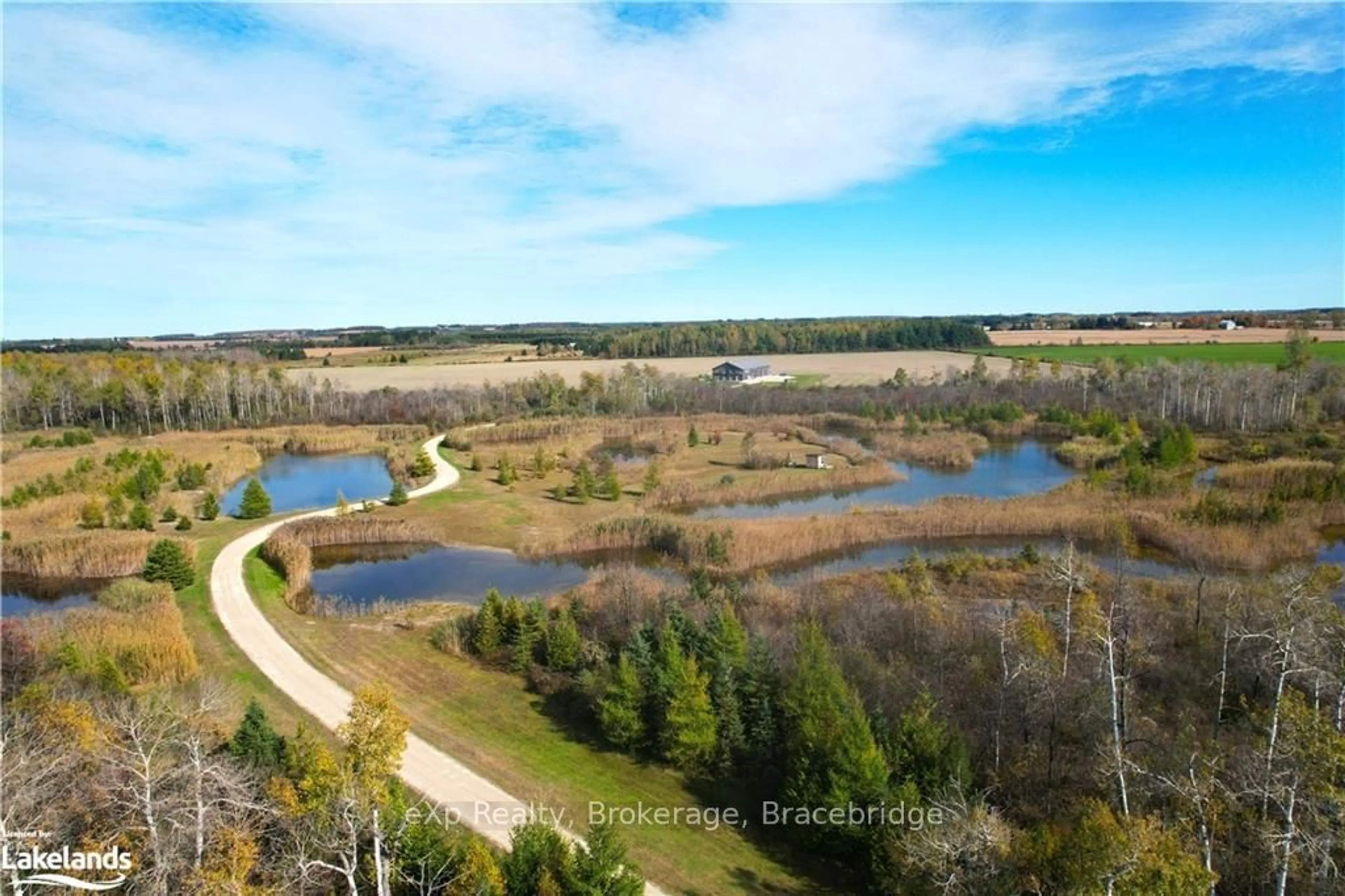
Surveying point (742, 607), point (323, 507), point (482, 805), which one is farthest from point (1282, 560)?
point (323, 507)

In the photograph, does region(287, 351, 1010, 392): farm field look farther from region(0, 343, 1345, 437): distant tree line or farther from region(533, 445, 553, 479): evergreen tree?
region(533, 445, 553, 479): evergreen tree

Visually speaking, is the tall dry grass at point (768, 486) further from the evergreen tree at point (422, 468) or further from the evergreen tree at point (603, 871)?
the evergreen tree at point (603, 871)

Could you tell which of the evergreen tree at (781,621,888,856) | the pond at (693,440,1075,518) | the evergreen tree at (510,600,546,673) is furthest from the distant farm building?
the evergreen tree at (781,621,888,856)

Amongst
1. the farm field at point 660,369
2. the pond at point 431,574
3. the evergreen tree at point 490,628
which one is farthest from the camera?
the farm field at point 660,369

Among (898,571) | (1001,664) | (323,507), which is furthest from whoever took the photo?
(323,507)

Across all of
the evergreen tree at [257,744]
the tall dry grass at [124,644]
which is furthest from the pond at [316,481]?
the evergreen tree at [257,744]

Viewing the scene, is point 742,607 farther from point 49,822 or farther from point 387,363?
point 387,363
